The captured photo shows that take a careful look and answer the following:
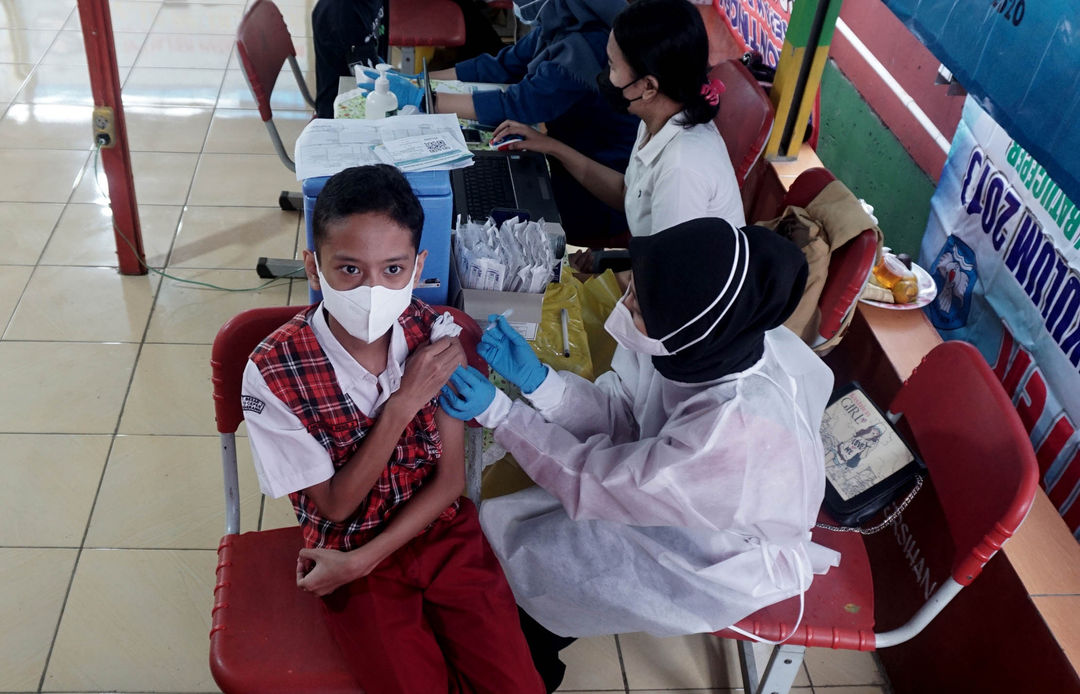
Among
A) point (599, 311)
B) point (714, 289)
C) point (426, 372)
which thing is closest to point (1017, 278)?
point (599, 311)

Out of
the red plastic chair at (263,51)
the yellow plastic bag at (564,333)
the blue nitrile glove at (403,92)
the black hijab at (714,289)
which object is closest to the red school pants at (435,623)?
the yellow plastic bag at (564,333)

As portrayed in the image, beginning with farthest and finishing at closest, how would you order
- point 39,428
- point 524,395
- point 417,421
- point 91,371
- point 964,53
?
point 91,371 → point 39,428 → point 964,53 → point 524,395 → point 417,421

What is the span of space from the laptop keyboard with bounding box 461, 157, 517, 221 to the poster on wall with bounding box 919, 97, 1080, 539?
1.23m

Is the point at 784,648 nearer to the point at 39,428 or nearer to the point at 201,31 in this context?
the point at 39,428

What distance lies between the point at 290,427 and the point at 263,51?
196cm

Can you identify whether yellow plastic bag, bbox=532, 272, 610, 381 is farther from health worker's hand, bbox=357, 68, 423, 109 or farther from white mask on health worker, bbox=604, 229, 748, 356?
health worker's hand, bbox=357, 68, 423, 109

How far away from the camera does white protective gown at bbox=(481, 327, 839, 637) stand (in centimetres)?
155

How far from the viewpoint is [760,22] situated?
11.8ft

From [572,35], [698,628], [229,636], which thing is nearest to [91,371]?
[229,636]

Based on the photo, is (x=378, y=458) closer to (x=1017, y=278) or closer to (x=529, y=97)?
(x=529, y=97)

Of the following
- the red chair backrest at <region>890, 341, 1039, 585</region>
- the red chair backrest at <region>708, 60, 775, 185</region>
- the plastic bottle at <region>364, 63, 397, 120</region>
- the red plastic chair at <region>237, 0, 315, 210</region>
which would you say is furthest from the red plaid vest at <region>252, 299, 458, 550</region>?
the red plastic chair at <region>237, 0, 315, 210</region>

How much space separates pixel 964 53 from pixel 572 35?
1258 mm

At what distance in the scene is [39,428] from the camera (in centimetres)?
265

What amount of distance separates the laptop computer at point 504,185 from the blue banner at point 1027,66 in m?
0.99
